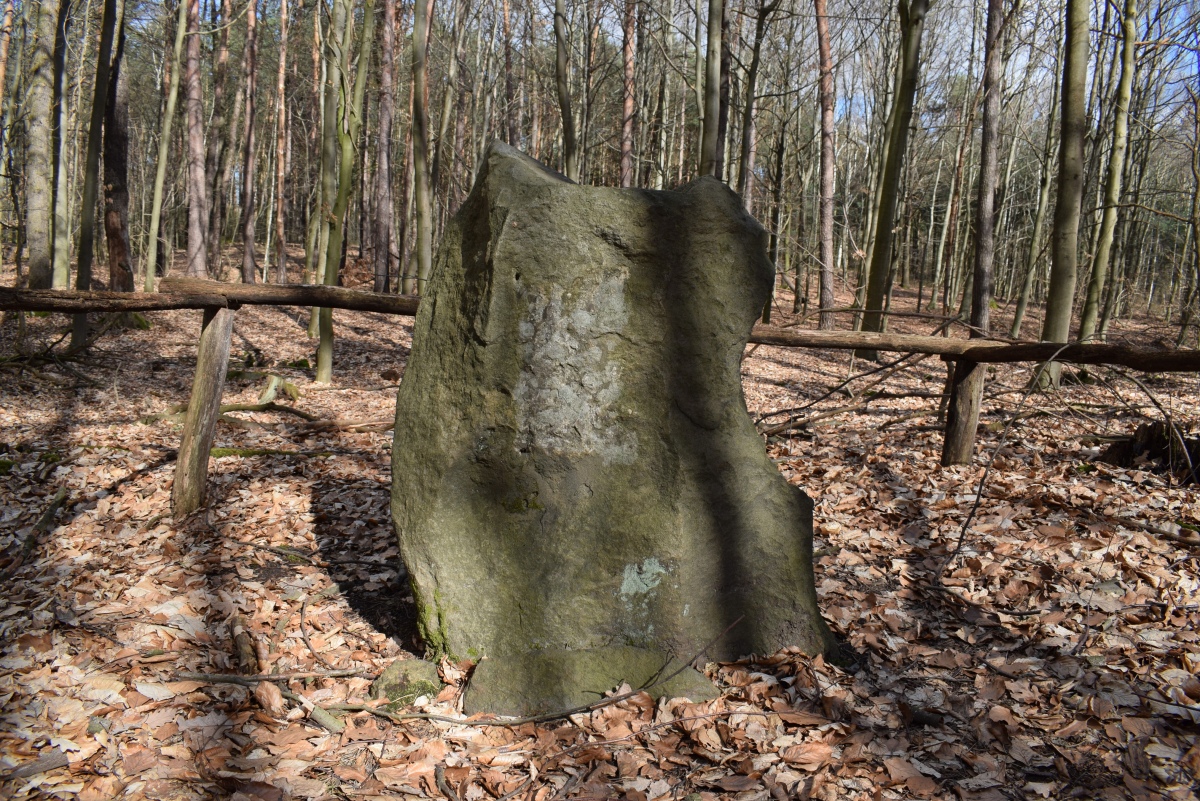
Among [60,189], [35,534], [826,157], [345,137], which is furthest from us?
[826,157]

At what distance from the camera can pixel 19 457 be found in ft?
18.1

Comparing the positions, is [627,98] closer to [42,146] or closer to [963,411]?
[42,146]

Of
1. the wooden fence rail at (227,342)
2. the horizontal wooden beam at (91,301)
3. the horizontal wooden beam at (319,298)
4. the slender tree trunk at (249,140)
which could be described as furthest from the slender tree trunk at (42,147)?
the horizontal wooden beam at (91,301)

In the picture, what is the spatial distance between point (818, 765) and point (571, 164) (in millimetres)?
9789

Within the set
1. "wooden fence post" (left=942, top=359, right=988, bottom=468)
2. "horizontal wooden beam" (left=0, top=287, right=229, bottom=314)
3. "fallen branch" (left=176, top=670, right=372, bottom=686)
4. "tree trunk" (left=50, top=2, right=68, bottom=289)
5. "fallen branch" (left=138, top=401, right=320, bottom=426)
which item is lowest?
"fallen branch" (left=176, top=670, right=372, bottom=686)

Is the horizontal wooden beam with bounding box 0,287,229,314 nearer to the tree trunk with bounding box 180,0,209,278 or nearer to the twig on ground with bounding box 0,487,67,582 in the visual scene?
the twig on ground with bounding box 0,487,67,582

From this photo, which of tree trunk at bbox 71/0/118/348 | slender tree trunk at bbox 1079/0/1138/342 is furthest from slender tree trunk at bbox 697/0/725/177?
tree trunk at bbox 71/0/118/348

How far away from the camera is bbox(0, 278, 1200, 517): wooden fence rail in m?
4.10

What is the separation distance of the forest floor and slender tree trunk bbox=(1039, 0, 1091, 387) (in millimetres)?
2228

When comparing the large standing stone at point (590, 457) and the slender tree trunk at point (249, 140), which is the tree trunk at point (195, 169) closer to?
the slender tree trunk at point (249, 140)

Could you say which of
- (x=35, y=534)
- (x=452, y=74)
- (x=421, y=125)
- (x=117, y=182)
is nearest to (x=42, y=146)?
(x=117, y=182)

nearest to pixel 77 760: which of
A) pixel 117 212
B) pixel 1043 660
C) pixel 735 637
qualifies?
pixel 735 637

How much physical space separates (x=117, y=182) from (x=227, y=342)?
9032mm

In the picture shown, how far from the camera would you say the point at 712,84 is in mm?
9500
